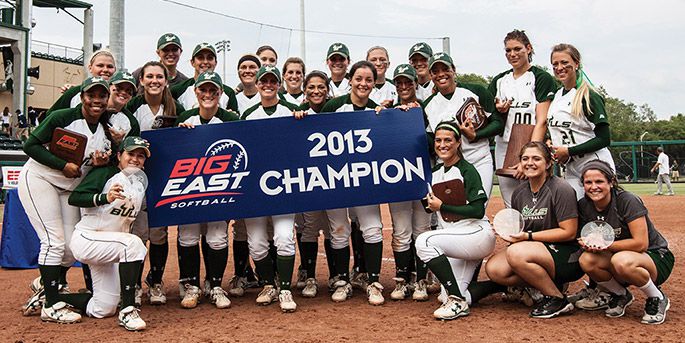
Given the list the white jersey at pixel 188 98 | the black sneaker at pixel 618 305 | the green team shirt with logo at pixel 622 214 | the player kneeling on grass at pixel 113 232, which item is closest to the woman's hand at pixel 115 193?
the player kneeling on grass at pixel 113 232

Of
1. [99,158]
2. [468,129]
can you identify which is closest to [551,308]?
[468,129]

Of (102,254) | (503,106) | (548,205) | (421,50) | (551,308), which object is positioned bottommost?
(551,308)

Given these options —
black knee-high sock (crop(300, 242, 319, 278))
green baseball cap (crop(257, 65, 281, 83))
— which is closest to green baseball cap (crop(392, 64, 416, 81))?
green baseball cap (crop(257, 65, 281, 83))

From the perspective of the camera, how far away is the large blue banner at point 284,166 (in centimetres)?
477

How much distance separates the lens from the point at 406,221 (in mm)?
4996

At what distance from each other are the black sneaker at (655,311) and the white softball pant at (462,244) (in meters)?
1.14

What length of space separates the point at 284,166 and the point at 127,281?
1548 mm

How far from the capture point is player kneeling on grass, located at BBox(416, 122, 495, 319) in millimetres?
4320

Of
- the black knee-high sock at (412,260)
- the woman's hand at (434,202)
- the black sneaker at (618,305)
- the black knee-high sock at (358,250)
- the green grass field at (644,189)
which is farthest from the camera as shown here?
the green grass field at (644,189)

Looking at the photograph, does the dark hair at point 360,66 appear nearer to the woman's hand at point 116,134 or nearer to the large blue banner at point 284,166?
the large blue banner at point 284,166

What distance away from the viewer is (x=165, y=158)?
15.6 ft

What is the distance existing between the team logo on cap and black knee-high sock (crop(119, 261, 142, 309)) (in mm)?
703

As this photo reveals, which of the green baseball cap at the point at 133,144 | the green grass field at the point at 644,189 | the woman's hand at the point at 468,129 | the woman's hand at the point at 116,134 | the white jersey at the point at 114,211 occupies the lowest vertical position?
the green grass field at the point at 644,189

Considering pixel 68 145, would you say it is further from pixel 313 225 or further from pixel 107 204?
pixel 313 225
